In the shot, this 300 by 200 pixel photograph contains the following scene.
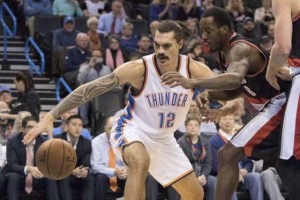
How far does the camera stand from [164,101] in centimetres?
783

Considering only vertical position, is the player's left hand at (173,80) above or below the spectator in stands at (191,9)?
above

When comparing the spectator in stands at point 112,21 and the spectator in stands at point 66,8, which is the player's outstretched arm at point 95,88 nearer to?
the spectator in stands at point 112,21

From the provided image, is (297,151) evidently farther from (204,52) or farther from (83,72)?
(204,52)

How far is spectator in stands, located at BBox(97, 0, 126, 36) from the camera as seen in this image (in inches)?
611

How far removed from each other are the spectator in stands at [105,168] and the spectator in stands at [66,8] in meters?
4.68

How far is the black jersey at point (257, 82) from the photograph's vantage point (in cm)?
687

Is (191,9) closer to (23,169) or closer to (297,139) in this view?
(23,169)

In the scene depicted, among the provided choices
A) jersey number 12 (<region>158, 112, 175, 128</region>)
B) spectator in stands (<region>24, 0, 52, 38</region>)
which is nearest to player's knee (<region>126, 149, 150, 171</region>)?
jersey number 12 (<region>158, 112, 175, 128</region>)

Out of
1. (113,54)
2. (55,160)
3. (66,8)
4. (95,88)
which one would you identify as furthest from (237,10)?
(95,88)

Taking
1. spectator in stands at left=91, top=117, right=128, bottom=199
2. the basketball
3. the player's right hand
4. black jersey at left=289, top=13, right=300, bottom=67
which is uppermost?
black jersey at left=289, top=13, right=300, bottom=67

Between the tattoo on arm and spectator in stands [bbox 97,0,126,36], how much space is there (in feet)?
26.0

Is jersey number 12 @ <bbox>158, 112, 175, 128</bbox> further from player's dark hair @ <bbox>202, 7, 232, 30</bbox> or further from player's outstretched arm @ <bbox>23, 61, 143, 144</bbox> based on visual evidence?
Answer: player's dark hair @ <bbox>202, 7, 232, 30</bbox>

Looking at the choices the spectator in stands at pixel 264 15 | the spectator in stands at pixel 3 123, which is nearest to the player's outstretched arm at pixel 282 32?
the spectator in stands at pixel 3 123

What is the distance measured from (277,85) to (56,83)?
8.30 meters
